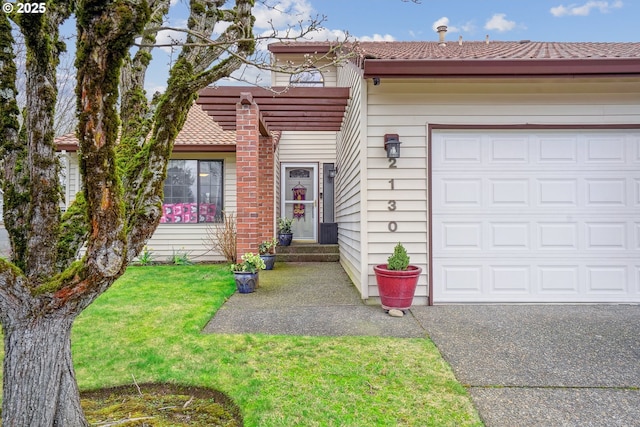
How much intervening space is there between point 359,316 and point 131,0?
136 inches

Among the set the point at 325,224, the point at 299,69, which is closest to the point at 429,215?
the point at 299,69

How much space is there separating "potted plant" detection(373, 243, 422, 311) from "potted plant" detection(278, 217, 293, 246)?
5104 millimetres

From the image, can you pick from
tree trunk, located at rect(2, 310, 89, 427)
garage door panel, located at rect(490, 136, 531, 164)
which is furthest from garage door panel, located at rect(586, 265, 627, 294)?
tree trunk, located at rect(2, 310, 89, 427)

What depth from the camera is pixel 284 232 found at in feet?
30.1

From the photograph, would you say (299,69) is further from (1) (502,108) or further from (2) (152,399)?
(1) (502,108)

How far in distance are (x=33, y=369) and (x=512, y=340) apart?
11.0ft

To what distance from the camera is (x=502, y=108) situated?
4609 mm

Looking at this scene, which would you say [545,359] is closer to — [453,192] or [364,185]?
[453,192]

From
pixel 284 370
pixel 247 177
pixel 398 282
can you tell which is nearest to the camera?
pixel 284 370

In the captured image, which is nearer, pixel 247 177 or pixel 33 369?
pixel 33 369

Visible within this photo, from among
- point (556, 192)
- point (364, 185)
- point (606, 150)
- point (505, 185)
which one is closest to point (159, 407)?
point (364, 185)

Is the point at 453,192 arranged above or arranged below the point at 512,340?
above

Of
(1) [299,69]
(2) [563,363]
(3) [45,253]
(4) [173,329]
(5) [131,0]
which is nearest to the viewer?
(5) [131,0]

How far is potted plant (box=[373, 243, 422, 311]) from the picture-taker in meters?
4.05
